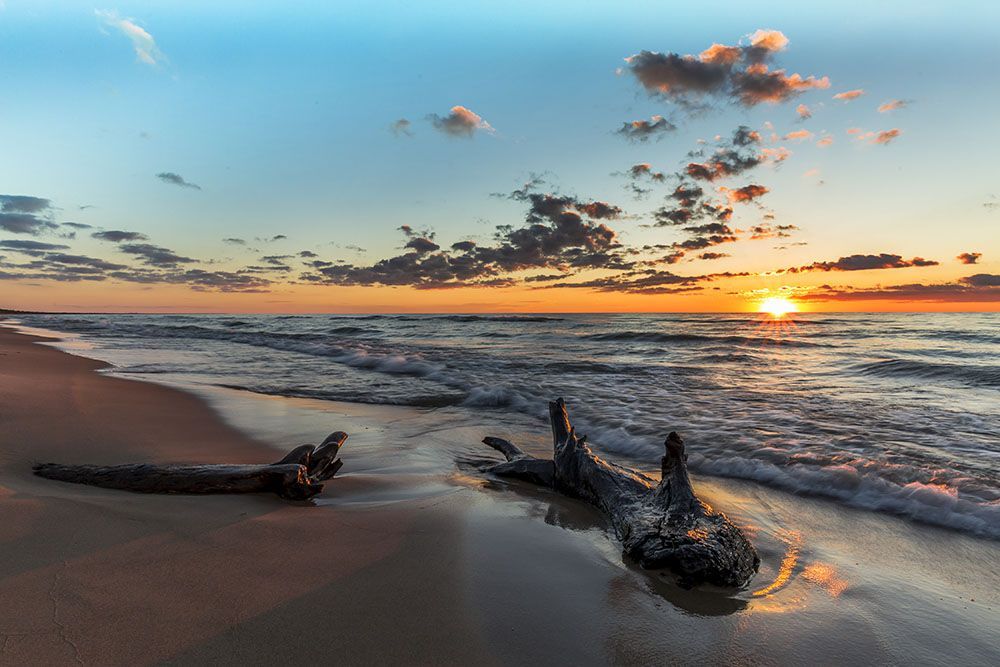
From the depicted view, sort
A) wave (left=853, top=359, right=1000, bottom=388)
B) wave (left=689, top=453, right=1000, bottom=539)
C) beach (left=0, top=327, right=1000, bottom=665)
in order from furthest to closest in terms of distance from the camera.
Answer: wave (left=853, top=359, right=1000, bottom=388), wave (left=689, top=453, right=1000, bottom=539), beach (left=0, top=327, right=1000, bottom=665)

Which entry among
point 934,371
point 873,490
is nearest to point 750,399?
point 873,490

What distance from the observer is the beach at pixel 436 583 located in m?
2.06

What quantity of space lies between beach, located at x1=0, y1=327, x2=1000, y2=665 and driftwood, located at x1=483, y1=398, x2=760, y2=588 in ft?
0.47

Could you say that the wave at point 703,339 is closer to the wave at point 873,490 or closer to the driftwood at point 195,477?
the wave at point 873,490

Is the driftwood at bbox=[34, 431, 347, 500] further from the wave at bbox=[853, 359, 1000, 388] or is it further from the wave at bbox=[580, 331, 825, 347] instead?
the wave at bbox=[580, 331, 825, 347]

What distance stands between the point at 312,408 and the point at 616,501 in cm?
617

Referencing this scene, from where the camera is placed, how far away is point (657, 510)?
3.56 meters

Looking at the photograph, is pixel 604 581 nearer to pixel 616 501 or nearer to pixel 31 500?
pixel 616 501

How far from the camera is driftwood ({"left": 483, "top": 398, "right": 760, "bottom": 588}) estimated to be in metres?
2.90

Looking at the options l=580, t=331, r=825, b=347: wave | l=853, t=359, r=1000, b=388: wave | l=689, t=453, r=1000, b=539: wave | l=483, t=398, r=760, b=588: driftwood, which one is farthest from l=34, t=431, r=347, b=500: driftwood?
l=580, t=331, r=825, b=347: wave

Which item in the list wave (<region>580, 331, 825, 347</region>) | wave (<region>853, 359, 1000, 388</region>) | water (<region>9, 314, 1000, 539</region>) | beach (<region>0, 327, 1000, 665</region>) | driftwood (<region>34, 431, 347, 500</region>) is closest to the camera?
beach (<region>0, 327, 1000, 665</region>)

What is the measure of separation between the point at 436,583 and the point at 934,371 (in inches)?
685

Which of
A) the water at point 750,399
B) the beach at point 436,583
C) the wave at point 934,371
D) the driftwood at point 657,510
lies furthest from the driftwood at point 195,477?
the wave at point 934,371

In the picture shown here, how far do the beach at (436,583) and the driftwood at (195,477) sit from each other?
5.5 inches
